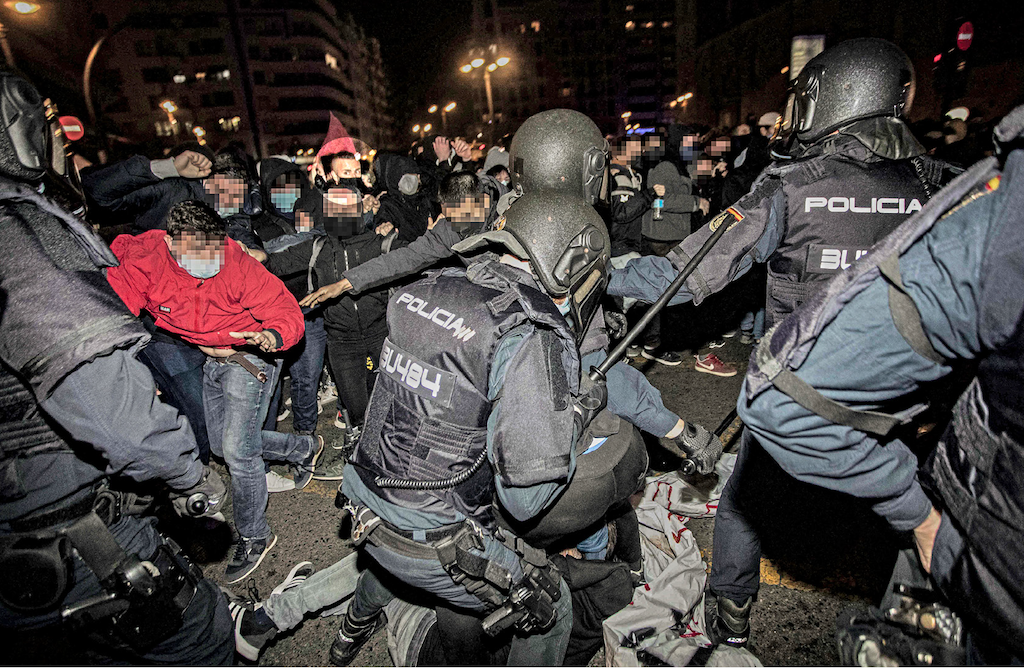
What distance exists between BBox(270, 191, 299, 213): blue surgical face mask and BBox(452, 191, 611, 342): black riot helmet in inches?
148

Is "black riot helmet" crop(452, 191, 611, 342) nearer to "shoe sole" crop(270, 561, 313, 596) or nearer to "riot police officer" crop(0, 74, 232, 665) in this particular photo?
"riot police officer" crop(0, 74, 232, 665)

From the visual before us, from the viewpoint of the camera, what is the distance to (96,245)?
1769mm

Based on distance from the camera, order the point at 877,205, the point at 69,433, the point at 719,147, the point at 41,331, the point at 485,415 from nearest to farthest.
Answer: the point at 41,331
the point at 69,433
the point at 485,415
the point at 877,205
the point at 719,147

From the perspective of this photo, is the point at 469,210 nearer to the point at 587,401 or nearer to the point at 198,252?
the point at 198,252

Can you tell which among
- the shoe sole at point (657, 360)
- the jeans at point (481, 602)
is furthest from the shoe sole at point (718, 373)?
the jeans at point (481, 602)

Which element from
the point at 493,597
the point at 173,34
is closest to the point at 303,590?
the point at 493,597

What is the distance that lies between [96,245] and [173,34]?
86010mm

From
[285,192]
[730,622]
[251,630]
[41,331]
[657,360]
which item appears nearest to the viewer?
[41,331]

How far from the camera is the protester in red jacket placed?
284 cm

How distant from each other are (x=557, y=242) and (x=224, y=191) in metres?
3.60

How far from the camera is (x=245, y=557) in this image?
3213mm

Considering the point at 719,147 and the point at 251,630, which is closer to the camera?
the point at 251,630

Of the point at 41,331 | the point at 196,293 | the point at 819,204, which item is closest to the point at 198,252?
the point at 196,293

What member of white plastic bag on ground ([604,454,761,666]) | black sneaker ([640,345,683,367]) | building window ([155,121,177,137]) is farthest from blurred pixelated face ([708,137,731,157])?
building window ([155,121,177,137])
